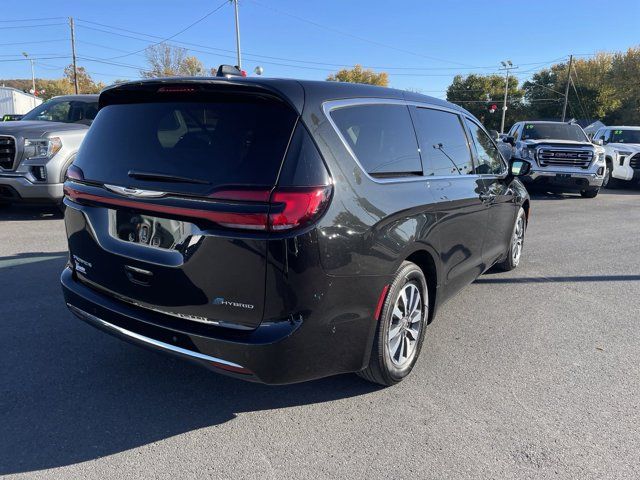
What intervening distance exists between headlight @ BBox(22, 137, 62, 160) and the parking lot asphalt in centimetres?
344

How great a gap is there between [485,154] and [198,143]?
3.06 metres

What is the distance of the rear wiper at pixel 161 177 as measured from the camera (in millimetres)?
2443

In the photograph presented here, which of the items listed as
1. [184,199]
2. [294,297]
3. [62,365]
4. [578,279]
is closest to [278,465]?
[294,297]

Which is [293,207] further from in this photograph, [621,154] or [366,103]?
[621,154]

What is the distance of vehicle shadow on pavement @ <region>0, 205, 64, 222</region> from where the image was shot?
804cm

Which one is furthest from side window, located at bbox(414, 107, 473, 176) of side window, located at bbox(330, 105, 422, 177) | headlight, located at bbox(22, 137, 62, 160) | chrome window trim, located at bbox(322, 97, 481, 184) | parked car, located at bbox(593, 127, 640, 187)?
parked car, located at bbox(593, 127, 640, 187)

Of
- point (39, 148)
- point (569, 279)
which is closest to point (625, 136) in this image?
point (569, 279)

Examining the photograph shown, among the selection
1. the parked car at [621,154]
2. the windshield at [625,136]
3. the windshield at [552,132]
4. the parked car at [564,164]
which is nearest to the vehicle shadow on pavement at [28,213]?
the parked car at [564,164]

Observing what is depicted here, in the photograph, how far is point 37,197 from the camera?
738cm

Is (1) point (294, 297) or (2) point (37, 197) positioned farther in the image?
(2) point (37, 197)

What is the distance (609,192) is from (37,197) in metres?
15.9

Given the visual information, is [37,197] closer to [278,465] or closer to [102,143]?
[102,143]

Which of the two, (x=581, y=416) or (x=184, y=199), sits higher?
(x=184, y=199)

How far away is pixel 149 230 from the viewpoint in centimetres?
257
